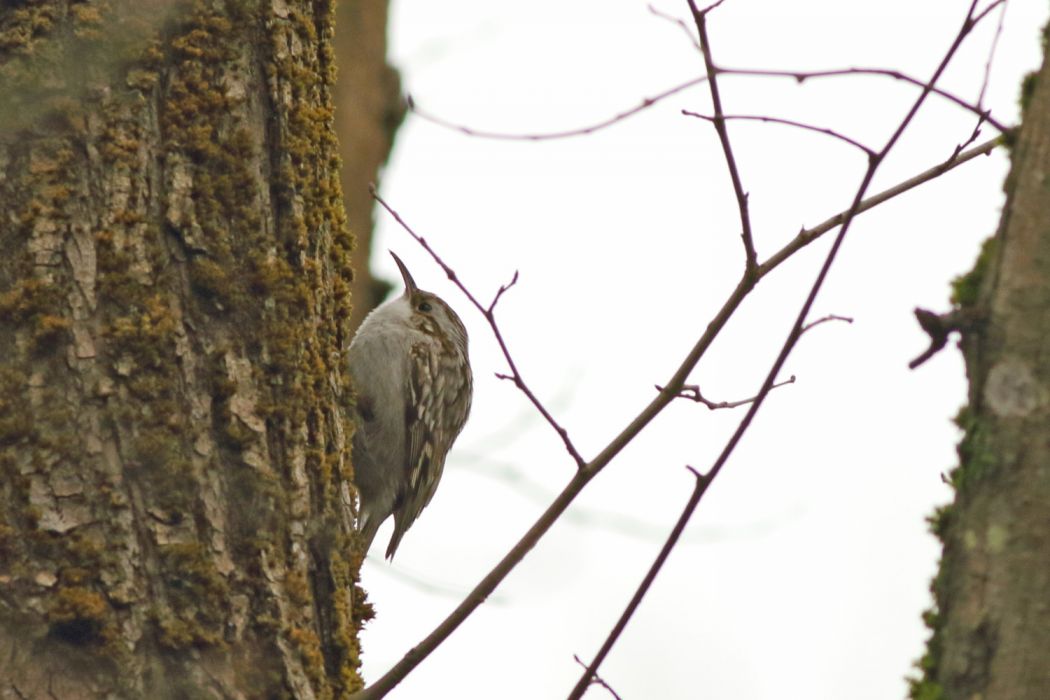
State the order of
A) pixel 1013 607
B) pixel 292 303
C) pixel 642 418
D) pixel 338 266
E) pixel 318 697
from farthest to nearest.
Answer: pixel 338 266
pixel 292 303
pixel 318 697
pixel 642 418
pixel 1013 607

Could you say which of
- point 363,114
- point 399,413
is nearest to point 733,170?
point 399,413

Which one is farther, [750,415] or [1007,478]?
[750,415]

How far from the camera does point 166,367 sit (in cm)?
241

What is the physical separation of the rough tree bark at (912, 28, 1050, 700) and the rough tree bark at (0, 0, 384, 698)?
1.24 m

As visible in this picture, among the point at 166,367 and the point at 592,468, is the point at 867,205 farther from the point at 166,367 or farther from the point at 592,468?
the point at 166,367

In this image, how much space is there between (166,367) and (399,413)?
1891mm

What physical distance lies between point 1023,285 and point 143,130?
168 centimetres

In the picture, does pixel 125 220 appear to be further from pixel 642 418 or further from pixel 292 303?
pixel 642 418

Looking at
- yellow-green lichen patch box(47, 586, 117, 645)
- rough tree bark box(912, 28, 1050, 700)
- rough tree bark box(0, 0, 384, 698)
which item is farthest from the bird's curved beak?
rough tree bark box(912, 28, 1050, 700)

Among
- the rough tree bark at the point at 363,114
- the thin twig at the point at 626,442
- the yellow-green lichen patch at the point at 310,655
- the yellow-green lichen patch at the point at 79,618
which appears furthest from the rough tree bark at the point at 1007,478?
the rough tree bark at the point at 363,114

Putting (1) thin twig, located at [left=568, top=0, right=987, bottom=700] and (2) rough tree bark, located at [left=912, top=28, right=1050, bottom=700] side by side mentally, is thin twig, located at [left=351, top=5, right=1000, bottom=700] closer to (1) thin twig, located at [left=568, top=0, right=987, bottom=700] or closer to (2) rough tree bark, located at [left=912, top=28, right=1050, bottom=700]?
(1) thin twig, located at [left=568, top=0, right=987, bottom=700]

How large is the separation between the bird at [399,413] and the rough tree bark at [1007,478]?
8.69ft

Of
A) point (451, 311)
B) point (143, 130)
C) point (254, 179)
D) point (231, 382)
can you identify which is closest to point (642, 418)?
point (231, 382)

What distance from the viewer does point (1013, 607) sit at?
1.46m
